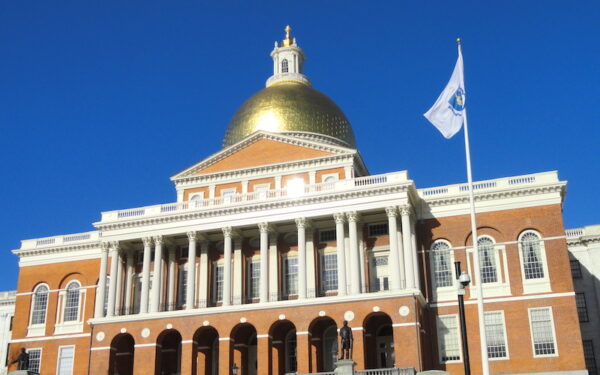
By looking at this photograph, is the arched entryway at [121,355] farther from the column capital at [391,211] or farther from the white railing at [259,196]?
the column capital at [391,211]

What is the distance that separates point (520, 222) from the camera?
48.4m

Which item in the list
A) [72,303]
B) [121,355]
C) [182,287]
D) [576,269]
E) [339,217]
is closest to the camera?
[339,217]

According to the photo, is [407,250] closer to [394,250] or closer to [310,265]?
[394,250]

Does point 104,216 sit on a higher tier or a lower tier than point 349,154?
lower

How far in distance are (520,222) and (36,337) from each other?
3840cm

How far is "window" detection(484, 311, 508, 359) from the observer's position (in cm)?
4606

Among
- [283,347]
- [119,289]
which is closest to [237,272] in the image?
[283,347]

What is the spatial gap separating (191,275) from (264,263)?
5.43 m

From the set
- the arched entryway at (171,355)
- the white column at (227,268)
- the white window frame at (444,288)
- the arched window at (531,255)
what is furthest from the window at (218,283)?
the arched window at (531,255)

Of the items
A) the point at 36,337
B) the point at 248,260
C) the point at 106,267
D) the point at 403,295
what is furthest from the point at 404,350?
the point at 36,337

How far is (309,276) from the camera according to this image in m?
49.5

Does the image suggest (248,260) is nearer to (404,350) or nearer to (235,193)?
(235,193)

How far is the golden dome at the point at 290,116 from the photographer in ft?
194

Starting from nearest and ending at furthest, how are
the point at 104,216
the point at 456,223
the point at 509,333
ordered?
the point at 509,333 < the point at 456,223 < the point at 104,216
